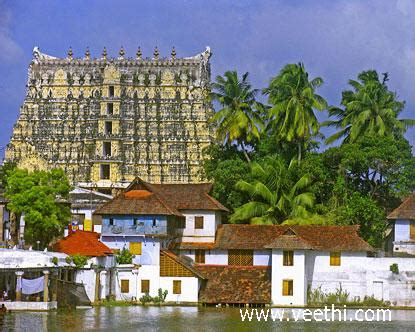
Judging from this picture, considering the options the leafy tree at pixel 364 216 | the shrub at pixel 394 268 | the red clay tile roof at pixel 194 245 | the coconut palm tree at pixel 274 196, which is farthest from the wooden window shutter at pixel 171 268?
the leafy tree at pixel 364 216

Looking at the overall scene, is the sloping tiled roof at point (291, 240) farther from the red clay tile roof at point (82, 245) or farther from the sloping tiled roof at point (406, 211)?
the red clay tile roof at point (82, 245)

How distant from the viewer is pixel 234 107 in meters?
79.6

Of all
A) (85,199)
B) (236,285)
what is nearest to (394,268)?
(236,285)

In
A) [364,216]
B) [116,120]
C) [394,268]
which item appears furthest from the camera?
[116,120]

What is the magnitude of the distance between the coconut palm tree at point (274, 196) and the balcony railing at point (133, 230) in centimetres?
830

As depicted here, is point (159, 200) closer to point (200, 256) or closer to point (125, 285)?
point (200, 256)

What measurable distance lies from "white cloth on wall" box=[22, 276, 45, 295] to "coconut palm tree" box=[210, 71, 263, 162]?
24419mm

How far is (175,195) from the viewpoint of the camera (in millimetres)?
70750

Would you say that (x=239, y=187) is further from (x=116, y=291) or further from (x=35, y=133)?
(x=35, y=133)

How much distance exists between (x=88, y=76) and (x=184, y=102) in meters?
9.60

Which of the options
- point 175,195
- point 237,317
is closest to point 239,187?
point 175,195

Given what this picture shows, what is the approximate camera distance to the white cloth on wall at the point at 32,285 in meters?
58.2

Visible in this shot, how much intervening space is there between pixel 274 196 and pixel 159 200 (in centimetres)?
966

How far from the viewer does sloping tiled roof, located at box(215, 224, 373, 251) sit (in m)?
65.2
